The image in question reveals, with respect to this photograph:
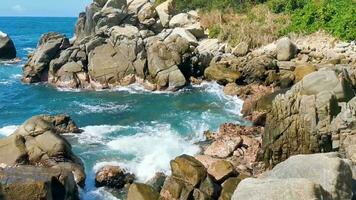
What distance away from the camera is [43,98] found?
120ft

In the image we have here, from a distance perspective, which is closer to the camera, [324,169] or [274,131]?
[324,169]

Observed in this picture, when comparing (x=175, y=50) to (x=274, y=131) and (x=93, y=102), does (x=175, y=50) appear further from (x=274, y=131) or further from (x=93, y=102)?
(x=274, y=131)

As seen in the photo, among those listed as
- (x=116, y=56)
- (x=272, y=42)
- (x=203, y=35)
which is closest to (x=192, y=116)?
(x=116, y=56)

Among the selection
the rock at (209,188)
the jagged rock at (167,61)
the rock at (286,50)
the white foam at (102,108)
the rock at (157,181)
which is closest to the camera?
the rock at (209,188)

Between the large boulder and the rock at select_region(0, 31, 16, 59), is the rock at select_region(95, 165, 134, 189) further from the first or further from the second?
the rock at select_region(0, 31, 16, 59)

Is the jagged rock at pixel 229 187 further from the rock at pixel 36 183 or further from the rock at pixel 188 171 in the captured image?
the rock at pixel 36 183

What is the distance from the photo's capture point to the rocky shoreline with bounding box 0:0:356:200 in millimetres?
14649

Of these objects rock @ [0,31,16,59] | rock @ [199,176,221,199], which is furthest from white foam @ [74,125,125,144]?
rock @ [0,31,16,59]

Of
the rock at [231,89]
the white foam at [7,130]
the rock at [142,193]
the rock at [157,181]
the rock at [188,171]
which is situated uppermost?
the rock at [188,171]

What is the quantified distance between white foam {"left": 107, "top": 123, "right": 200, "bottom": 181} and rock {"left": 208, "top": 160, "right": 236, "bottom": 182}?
108 inches

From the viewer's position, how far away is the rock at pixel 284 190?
891cm

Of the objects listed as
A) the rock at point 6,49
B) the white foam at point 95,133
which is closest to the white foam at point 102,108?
the white foam at point 95,133

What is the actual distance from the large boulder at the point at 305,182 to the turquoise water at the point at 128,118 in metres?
9.54

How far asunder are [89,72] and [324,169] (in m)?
30.7
